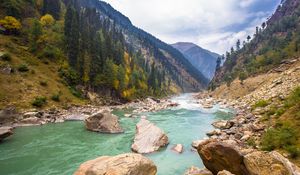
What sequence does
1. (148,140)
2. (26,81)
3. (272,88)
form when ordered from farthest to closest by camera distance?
(272,88), (26,81), (148,140)

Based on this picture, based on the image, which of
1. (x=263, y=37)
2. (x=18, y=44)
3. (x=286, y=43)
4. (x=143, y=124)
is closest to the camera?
(x=143, y=124)

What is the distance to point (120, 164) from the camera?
11562 mm

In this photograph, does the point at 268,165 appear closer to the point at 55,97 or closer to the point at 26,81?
the point at 55,97

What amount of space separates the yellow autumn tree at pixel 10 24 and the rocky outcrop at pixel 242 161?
63.8 meters

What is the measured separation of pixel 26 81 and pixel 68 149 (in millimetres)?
28274

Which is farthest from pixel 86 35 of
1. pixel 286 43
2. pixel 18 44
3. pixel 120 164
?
pixel 286 43

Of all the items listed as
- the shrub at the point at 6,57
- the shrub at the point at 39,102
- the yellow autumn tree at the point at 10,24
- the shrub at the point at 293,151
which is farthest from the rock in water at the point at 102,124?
the yellow autumn tree at the point at 10,24

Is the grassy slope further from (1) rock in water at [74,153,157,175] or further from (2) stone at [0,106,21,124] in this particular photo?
(1) rock in water at [74,153,157,175]

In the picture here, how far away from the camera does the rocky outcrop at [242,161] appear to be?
35.8ft

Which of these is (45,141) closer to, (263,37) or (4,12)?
(4,12)

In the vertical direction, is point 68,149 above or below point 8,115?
below

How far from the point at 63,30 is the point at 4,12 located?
52.3 feet

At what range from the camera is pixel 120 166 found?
11.4 m

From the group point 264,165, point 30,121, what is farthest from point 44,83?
point 264,165
